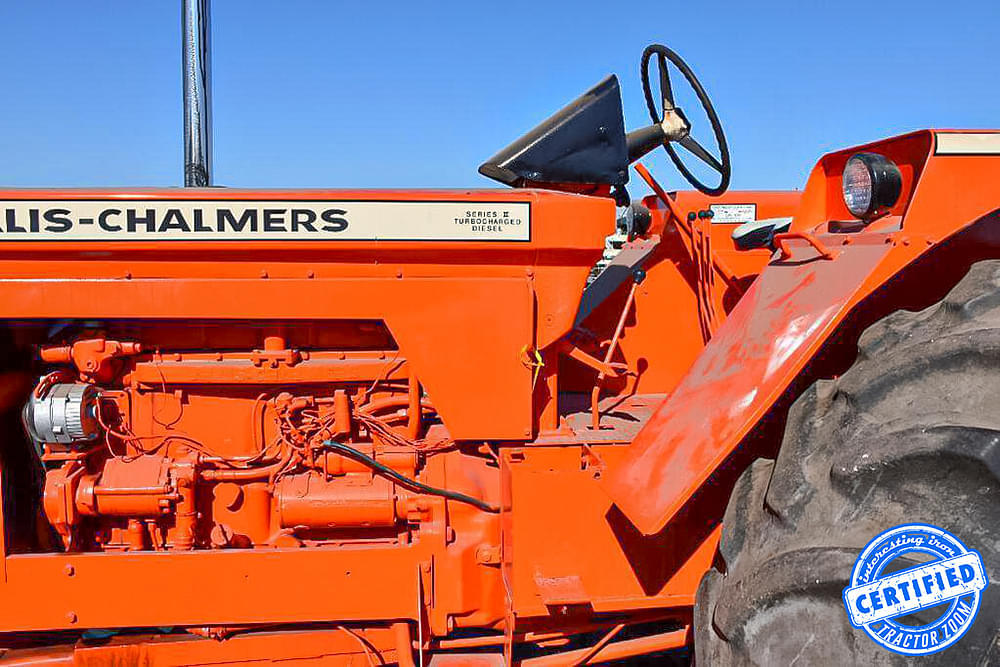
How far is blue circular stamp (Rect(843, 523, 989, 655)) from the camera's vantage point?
1.60m

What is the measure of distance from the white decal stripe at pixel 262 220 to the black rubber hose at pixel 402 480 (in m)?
0.72

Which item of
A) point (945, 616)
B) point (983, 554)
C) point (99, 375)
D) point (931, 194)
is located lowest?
point (945, 616)

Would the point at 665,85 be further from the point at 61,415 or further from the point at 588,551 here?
the point at 61,415

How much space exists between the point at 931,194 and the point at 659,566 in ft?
4.19

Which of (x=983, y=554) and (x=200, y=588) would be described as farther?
(x=200, y=588)

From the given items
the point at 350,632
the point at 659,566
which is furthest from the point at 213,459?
the point at 659,566

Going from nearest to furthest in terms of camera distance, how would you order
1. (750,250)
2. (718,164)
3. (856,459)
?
1. (856,459)
2. (718,164)
3. (750,250)

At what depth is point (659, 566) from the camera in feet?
7.86

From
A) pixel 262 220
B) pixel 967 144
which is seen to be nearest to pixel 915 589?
pixel 967 144

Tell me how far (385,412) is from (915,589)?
174 centimetres

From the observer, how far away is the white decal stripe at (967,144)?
196 cm

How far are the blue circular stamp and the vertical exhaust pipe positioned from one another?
331 cm

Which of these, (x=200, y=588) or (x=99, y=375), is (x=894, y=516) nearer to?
(x=200, y=588)

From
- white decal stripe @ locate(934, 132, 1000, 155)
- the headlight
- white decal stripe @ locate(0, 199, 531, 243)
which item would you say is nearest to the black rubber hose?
white decal stripe @ locate(0, 199, 531, 243)
